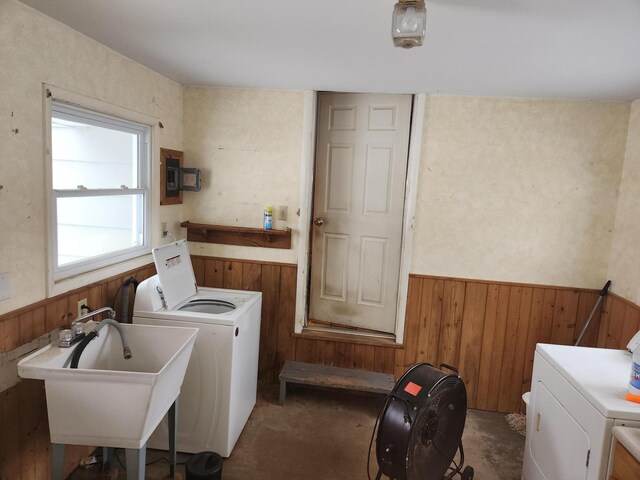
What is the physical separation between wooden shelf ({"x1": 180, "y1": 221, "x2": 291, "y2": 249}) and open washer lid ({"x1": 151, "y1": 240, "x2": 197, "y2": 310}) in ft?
1.33

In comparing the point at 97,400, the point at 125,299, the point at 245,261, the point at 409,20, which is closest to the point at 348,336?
the point at 245,261

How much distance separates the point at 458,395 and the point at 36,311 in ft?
6.46

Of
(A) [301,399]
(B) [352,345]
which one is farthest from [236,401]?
(B) [352,345]

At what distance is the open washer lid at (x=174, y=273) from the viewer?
2553 mm

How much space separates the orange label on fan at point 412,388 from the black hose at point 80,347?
1.41m

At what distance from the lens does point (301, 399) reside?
3217mm

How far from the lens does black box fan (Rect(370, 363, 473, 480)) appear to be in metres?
1.75

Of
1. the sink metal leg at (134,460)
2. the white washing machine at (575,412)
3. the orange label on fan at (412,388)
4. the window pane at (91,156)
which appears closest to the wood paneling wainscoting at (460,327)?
the window pane at (91,156)

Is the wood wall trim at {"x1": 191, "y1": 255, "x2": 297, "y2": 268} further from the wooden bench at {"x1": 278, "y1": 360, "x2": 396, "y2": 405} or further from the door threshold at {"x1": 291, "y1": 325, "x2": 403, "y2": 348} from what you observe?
the wooden bench at {"x1": 278, "y1": 360, "x2": 396, "y2": 405}

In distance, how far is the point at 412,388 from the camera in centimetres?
183

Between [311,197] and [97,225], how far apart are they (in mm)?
1498

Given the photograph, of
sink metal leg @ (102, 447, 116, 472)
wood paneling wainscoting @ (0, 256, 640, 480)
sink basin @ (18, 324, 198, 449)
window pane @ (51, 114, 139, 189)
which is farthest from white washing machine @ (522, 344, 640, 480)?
window pane @ (51, 114, 139, 189)

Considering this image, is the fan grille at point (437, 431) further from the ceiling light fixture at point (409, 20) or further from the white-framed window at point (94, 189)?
the white-framed window at point (94, 189)

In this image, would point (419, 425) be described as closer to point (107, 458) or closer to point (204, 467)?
point (204, 467)
